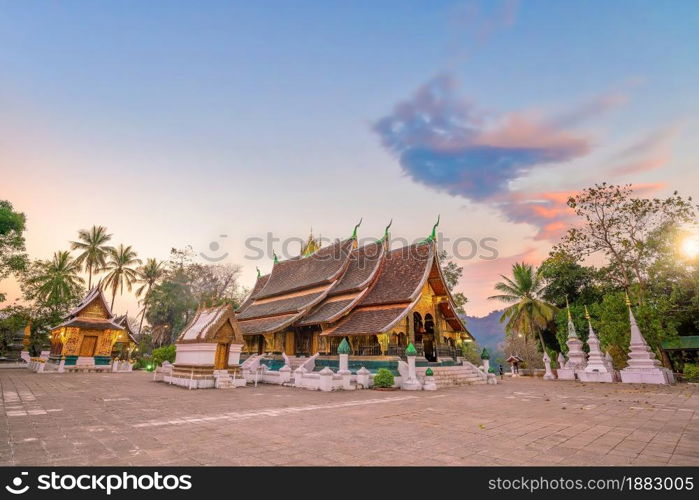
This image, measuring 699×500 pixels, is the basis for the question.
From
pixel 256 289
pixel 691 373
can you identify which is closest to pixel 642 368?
pixel 691 373

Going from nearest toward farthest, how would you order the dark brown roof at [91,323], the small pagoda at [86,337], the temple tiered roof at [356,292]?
the temple tiered roof at [356,292], the small pagoda at [86,337], the dark brown roof at [91,323]

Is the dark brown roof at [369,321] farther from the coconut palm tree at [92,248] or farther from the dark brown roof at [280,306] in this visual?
the coconut palm tree at [92,248]

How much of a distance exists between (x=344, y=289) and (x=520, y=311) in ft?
62.2

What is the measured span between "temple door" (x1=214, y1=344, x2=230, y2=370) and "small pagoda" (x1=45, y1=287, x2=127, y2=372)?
1766 cm

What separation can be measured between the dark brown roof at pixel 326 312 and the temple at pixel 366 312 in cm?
6

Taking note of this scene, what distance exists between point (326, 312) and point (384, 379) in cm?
578

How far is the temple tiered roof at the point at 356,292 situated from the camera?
17.0m

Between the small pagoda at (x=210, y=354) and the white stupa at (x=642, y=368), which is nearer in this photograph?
the small pagoda at (x=210, y=354)

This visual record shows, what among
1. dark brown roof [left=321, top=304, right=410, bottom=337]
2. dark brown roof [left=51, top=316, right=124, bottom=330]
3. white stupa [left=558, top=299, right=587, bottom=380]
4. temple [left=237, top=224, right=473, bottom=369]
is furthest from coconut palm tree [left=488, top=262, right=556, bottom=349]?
dark brown roof [left=51, top=316, right=124, bottom=330]

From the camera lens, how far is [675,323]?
66.5 feet

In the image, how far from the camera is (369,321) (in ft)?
54.2

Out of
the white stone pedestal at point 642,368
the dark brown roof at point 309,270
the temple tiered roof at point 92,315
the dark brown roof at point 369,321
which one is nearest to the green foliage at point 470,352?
the white stone pedestal at point 642,368

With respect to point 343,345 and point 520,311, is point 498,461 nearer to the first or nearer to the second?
point 343,345

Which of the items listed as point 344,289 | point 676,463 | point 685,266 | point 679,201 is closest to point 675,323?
point 685,266
